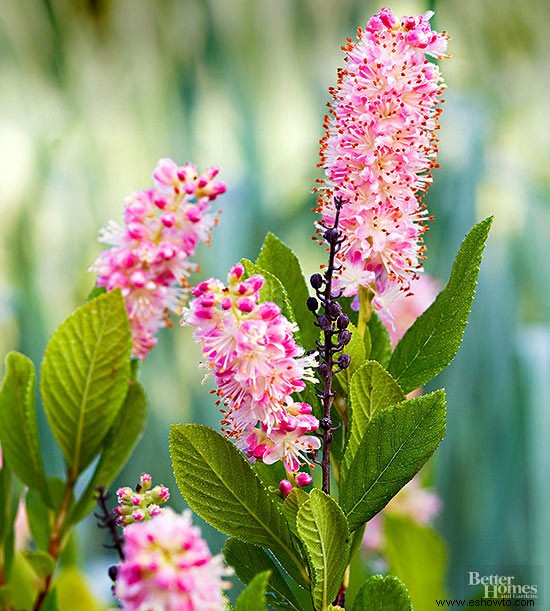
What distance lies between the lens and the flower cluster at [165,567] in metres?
0.19

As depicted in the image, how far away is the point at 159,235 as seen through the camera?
365mm

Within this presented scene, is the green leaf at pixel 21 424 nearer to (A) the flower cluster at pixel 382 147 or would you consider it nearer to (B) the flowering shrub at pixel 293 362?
(B) the flowering shrub at pixel 293 362

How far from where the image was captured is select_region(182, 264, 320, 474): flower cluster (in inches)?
10.4

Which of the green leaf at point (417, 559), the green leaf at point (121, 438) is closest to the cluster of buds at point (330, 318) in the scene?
the green leaf at point (121, 438)

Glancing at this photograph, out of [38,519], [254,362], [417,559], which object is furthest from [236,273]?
[417,559]

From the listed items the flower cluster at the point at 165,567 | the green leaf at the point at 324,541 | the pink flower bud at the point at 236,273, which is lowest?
the flower cluster at the point at 165,567

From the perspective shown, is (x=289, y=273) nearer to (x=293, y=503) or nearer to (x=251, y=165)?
(x=293, y=503)

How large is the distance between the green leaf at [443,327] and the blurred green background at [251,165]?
904mm

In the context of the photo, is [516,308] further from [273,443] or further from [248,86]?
[273,443]

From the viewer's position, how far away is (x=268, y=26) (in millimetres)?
1298

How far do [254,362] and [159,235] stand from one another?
0.12 metres

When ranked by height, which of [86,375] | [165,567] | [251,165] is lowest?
[165,567]

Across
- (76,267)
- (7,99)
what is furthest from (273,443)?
(7,99)

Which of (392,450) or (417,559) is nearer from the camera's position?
(392,450)
